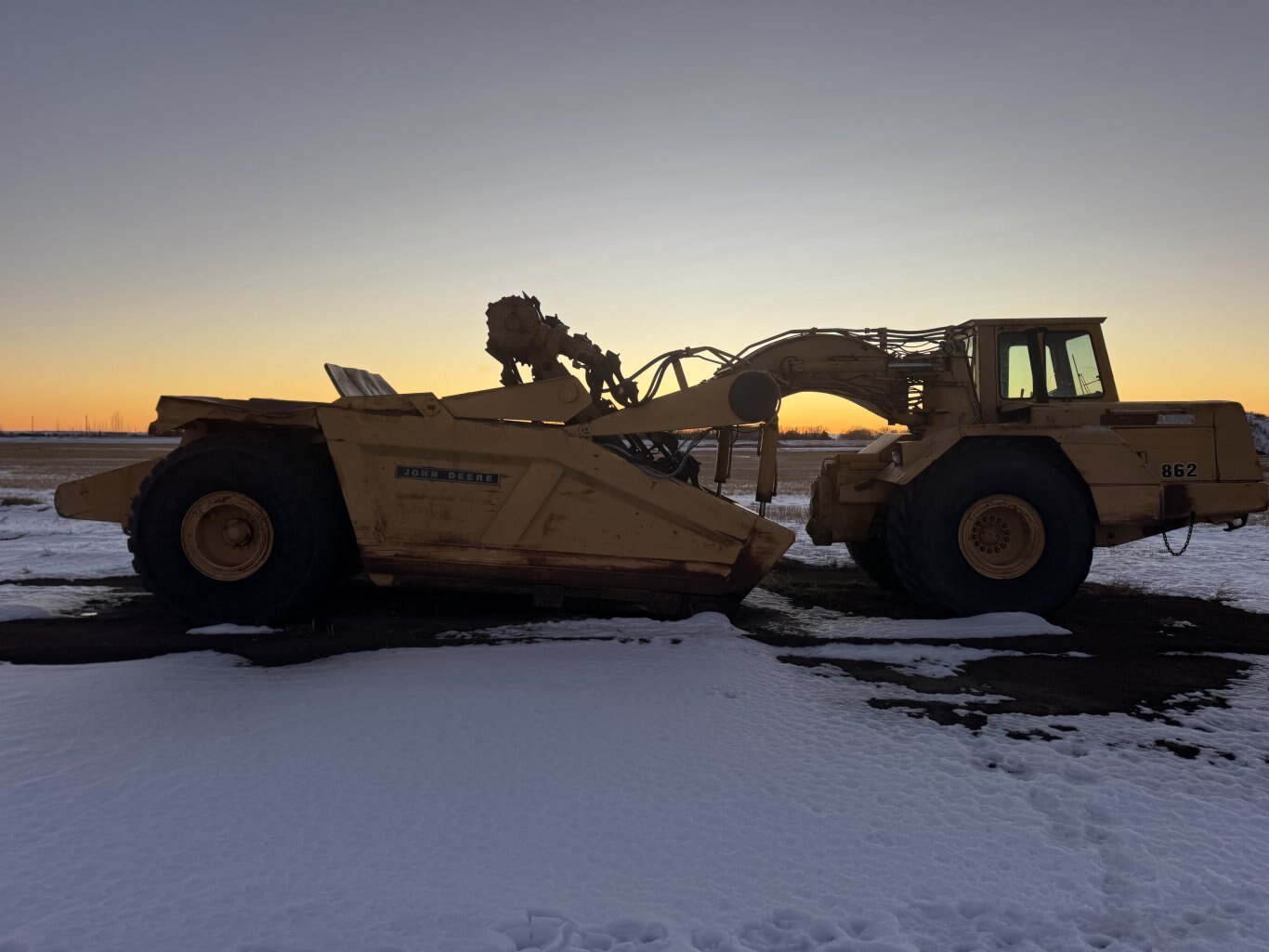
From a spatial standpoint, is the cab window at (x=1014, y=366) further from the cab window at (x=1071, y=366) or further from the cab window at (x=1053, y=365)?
the cab window at (x=1071, y=366)

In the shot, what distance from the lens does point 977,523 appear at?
253 inches

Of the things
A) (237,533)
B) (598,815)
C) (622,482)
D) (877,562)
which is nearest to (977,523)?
(877,562)

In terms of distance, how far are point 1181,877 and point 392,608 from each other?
541 cm

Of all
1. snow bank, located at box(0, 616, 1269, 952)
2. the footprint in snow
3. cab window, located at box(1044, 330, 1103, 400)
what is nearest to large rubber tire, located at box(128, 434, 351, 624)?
snow bank, located at box(0, 616, 1269, 952)

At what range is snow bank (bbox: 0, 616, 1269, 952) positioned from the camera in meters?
2.24

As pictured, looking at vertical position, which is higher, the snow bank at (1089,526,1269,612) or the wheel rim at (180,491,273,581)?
the wheel rim at (180,491,273,581)

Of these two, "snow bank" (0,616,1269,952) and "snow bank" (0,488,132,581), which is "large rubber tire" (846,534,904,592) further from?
"snow bank" (0,488,132,581)

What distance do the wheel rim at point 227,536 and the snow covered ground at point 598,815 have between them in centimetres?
127

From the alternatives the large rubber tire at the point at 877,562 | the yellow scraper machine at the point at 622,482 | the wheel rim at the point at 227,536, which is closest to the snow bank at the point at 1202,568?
the yellow scraper machine at the point at 622,482

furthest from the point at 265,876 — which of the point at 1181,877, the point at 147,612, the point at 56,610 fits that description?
the point at 56,610

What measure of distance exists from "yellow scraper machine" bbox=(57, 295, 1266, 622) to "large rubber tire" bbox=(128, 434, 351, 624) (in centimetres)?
2

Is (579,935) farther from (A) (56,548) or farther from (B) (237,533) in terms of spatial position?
(A) (56,548)

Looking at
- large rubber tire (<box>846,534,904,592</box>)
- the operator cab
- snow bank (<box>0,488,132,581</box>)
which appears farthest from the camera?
snow bank (<box>0,488,132,581</box>)

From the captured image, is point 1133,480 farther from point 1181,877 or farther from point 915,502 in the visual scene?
point 1181,877
